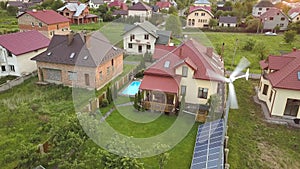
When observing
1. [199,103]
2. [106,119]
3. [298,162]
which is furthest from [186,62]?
[298,162]

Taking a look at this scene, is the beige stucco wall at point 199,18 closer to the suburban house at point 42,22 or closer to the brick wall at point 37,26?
the suburban house at point 42,22

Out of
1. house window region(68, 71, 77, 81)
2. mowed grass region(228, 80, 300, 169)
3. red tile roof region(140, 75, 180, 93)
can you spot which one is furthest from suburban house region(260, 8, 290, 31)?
house window region(68, 71, 77, 81)

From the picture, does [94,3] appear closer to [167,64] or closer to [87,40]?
[87,40]

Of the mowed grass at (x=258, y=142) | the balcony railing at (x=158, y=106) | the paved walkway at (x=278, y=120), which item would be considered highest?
the balcony railing at (x=158, y=106)

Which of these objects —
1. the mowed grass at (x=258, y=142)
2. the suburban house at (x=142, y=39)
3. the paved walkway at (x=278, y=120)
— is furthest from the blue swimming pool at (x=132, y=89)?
the suburban house at (x=142, y=39)

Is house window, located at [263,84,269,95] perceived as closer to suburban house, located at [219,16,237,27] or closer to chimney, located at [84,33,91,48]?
chimney, located at [84,33,91,48]

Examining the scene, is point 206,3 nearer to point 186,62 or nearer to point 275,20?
point 275,20
